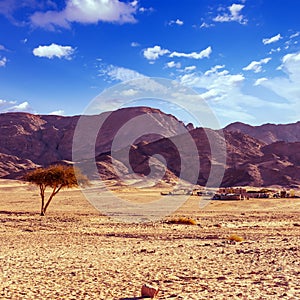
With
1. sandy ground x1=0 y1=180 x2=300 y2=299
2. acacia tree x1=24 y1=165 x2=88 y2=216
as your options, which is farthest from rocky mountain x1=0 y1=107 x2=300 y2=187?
sandy ground x1=0 y1=180 x2=300 y2=299

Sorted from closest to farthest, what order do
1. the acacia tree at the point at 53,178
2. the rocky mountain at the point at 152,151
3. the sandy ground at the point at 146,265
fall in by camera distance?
the sandy ground at the point at 146,265, the acacia tree at the point at 53,178, the rocky mountain at the point at 152,151

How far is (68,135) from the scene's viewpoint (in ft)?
522

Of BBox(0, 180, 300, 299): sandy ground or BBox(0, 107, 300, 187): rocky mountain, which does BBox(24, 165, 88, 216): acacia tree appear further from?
BBox(0, 107, 300, 187): rocky mountain

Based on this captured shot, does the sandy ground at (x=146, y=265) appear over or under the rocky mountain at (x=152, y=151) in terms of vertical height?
under

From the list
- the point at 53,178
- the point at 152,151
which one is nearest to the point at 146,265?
the point at 53,178

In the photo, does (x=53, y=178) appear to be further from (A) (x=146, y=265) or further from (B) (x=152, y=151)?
(B) (x=152, y=151)

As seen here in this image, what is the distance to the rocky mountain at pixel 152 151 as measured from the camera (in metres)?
95.6

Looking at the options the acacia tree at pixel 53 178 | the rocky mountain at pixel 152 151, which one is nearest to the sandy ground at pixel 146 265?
the acacia tree at pixel 53 178

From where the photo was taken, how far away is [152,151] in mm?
110812

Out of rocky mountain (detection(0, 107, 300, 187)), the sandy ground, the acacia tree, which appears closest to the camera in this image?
the sandy ground

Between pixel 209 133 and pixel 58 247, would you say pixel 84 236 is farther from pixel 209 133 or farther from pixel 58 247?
pixel 209 133

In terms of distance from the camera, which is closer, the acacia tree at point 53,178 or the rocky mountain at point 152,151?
the acacia tree at point 53,178

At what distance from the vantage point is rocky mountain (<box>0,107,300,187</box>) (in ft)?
314

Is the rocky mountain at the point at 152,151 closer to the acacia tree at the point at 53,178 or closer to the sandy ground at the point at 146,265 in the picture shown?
the acacia tree at the point at 53,178
